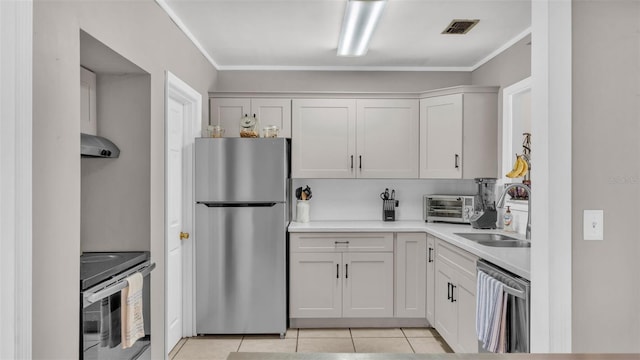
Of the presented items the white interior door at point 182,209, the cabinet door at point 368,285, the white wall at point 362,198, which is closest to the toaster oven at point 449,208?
the white wall at point 362,198

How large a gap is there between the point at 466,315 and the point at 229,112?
2.64m

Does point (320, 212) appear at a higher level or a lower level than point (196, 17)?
lower

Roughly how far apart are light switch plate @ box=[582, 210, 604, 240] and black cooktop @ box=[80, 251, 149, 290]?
203cm

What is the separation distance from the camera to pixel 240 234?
3.40 m

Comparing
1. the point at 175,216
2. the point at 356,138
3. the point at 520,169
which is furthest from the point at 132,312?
Answer: the point at 520,169

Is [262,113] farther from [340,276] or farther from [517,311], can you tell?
[517,311]

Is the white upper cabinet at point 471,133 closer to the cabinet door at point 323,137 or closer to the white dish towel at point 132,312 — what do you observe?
the cabinet door at point 323,137

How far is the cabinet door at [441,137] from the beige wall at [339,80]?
416 mm

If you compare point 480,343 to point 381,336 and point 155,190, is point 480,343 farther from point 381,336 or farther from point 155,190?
point 155,190

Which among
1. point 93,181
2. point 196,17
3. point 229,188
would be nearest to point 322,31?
point 196,17

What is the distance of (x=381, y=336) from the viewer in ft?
11.6

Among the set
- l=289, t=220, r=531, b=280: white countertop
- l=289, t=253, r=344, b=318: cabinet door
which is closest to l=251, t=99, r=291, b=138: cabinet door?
l=289, t=220, r=531, b=280: white countertop

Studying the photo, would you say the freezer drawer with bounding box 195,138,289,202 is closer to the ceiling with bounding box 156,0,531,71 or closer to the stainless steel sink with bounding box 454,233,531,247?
the ceiling with bounding box 156,0,531,71

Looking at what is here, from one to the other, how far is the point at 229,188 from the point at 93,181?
1167mm
